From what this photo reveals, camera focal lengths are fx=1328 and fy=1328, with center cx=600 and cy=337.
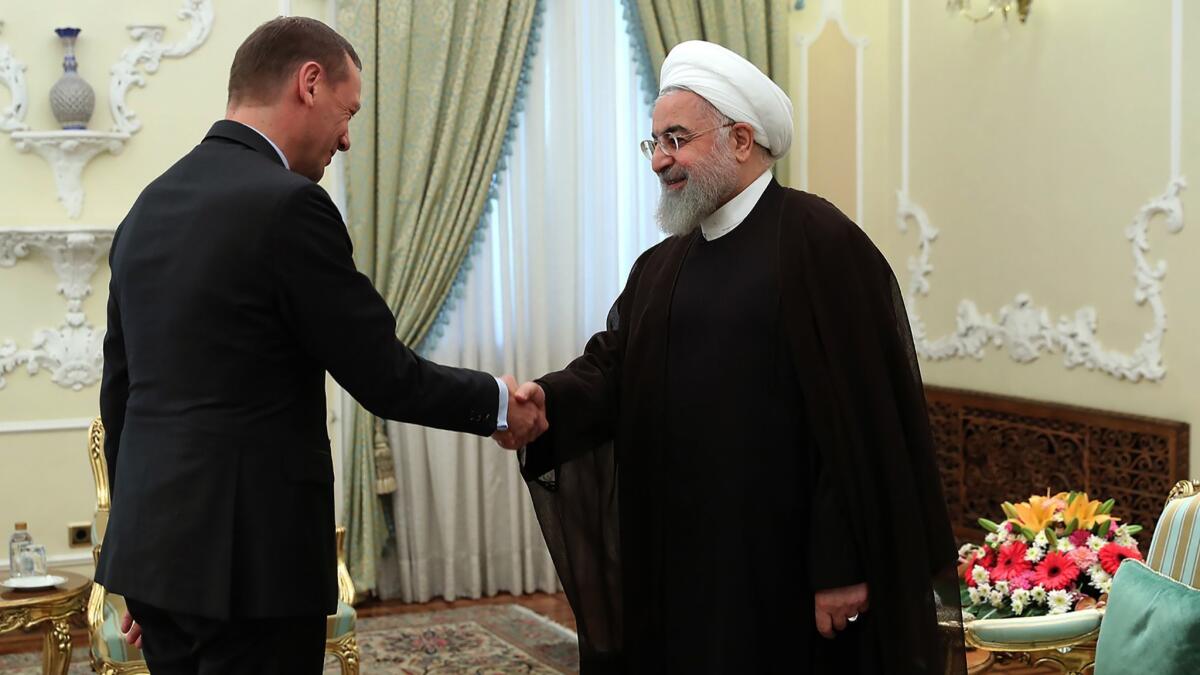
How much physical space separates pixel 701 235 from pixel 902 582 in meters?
0.86

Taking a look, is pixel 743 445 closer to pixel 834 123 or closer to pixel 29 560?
pixel 29 560

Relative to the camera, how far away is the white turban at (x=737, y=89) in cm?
280

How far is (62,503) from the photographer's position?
5184 millimetres

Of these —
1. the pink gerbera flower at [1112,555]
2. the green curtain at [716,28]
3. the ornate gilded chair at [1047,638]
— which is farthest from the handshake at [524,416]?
the green curtain at [716,28]

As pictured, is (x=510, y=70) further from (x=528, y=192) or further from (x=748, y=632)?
(x=748, y=632)

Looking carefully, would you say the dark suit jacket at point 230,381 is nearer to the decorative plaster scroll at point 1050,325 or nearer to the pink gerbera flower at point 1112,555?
the pink gerbera flower at point 1112,555

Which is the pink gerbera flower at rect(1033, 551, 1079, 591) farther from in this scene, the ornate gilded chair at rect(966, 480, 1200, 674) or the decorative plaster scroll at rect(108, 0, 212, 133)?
the decorative plaster scroll at rect(108, 0, 212, 133)

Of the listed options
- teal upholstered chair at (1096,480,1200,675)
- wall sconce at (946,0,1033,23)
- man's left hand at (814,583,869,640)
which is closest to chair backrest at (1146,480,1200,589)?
teal upholstered chair at (1096,480,1200,675)

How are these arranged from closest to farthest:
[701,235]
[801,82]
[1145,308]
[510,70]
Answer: [701,235], [1145,308], [510,70], [801,82]

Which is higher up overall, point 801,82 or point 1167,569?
point 801,82

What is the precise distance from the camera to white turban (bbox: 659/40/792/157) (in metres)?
2.80

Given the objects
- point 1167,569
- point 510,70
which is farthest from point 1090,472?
point 510,70

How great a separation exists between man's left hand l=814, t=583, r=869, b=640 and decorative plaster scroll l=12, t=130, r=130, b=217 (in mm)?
3641

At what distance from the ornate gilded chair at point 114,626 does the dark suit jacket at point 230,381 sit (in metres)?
1.24
